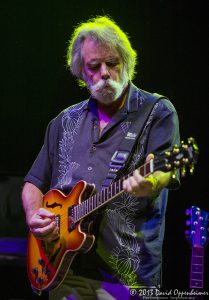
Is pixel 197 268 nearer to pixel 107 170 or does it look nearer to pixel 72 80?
pixel 107 170

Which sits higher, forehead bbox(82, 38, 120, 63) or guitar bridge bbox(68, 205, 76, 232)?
forehead bbox(82, 38, 120, 63)

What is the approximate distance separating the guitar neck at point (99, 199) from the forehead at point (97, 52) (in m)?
0.87

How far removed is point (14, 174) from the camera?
457cm

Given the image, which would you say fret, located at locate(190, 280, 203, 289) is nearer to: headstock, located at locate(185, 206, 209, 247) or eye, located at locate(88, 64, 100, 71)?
headstock, located at locate(185, 206, 209, 247)

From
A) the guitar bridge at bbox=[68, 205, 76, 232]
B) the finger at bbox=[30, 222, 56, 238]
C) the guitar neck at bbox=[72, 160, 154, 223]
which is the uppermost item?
the guitar neck at bbox=[72, 160, 154, 223]

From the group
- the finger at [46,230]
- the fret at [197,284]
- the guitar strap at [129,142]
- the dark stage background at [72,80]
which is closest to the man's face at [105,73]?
the guitar strap at [129,142]

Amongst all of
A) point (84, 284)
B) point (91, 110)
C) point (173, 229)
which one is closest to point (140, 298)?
point (84, 284)

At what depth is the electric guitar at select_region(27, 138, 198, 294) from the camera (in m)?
2.60

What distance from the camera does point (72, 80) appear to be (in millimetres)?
4688

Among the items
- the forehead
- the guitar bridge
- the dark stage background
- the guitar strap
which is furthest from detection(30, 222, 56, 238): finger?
the dark stage background

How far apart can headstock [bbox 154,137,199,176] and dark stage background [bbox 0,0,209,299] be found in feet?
6.85

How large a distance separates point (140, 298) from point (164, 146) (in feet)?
2.59

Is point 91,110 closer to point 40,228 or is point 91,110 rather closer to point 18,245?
point 40,228

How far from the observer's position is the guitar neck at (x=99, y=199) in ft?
8.12
